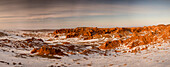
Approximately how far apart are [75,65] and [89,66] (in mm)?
1153

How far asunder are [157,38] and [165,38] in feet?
3.43

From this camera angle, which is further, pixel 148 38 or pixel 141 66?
pixel 148 38

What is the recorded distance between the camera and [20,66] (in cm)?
865

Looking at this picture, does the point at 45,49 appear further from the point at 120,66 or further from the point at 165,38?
the point at 165,38

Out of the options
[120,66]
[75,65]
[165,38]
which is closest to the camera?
[120,66]

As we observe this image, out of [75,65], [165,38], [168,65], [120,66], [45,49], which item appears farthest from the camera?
[165,38]

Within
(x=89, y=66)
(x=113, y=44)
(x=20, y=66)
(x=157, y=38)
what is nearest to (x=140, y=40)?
Answer: (x=157, y=38)

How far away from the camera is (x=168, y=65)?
8.27m

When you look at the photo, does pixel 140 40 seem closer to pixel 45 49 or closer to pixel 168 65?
pixel 168 65

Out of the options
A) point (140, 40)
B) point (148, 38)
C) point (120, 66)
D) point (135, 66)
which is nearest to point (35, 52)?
point (120, 66)

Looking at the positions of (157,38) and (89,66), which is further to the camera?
(157,38)

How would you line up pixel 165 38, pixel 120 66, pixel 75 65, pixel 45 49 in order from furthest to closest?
pixel 165 38 → pixel 45 49 → pixel 75 65 → pixel 120 66

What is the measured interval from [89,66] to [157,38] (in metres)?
14.7

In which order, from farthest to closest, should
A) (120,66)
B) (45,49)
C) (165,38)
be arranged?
(165,38)
(45,49)
(120,66)
